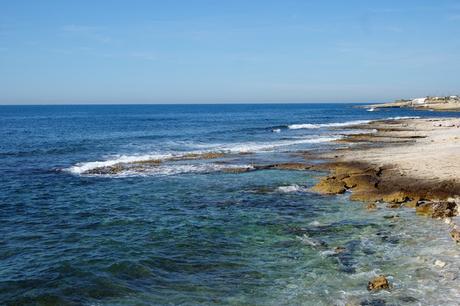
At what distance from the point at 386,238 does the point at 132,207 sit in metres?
12.7

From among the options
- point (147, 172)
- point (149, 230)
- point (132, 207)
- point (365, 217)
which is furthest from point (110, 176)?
point (365, 217)

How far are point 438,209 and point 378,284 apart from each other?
8749mm

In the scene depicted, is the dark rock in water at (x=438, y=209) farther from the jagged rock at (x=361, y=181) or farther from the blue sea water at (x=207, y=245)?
the jagged rock at (x=361, y=181)

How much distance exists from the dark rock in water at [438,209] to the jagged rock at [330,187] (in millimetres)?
5307

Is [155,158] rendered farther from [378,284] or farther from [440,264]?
[378,284]

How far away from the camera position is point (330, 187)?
1046 inches

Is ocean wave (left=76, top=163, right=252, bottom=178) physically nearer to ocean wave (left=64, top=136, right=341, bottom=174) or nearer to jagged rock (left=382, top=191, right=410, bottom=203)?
ocean wave (left=64, top=136, right=341, bottom=174)

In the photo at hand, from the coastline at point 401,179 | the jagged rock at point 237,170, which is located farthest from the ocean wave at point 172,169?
the coastline at point 401,179

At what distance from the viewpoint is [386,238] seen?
695 inches

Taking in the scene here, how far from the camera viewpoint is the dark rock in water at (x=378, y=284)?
43.2 ft

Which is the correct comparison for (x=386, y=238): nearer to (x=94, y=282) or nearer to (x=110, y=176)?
(x=94, y=282)

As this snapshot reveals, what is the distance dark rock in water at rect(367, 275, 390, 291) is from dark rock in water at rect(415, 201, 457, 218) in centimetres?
793

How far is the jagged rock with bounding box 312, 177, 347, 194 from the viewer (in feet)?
85.5

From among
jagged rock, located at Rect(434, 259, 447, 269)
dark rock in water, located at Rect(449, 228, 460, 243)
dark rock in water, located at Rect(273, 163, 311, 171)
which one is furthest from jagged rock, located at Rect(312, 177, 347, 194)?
jagged rock, located at Rect(434, 259, 447, 269)
